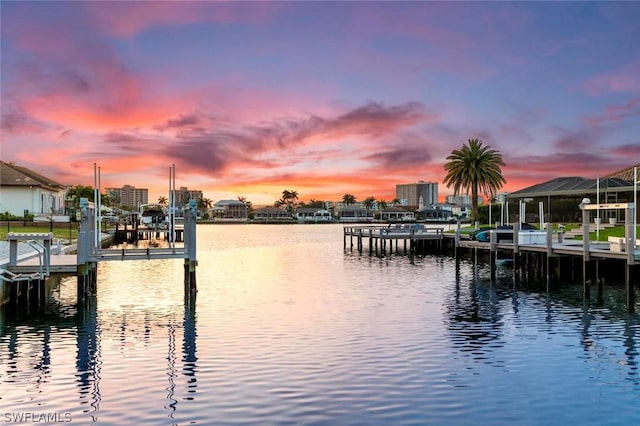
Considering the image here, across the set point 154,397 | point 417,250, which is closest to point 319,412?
point 154,397

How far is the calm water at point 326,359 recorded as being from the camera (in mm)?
12742

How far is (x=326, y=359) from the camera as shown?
16.8m

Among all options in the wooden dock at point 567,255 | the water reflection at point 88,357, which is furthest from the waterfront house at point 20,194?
the water reflection at point 88,357

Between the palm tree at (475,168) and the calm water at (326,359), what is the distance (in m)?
54.3

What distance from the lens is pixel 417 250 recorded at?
62844 mm

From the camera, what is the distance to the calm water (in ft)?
41.8

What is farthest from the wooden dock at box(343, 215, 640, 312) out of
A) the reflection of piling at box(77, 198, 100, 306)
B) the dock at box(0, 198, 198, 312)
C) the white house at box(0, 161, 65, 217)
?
the white house at box(0, 161, 65, 217)

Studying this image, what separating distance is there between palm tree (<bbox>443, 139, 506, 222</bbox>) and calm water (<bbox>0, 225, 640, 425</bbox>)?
54297mm

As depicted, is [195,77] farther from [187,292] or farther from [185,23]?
[187,292]

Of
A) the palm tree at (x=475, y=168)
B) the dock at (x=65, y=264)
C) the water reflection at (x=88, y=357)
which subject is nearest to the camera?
the water reflection at (x=88, y=357)

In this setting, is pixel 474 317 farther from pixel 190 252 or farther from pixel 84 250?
pixel 84 250

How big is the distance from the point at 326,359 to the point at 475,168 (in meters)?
70.4

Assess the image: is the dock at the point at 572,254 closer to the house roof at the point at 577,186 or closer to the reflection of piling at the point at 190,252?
the house roof at the point at 577,186

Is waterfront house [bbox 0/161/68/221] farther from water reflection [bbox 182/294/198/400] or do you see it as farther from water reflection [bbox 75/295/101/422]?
water reflection [bbox 182/294/198/400]
